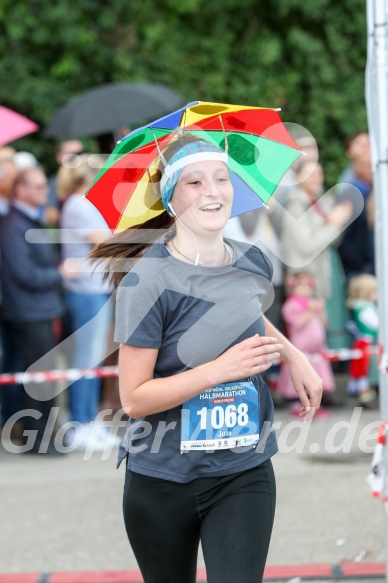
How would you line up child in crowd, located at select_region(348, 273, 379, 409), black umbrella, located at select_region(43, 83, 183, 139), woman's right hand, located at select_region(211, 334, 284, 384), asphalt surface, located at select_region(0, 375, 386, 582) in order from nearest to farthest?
woman's right hand, located at select_region(211, 334, 284, 384)
asphalt surface, located at select_region(0, 375, 386, 582)
child in crowd, located at select_region(348, 273, 379, 409)
black umbrella, located at select_region(43, 83, 183, 139)

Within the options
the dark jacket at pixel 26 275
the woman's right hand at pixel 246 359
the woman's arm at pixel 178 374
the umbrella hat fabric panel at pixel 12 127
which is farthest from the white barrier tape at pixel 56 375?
the woman's right hand at pixel 246 359

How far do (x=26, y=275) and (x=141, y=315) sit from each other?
4.10m

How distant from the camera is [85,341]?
7.64 meters

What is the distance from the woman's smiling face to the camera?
3234mm

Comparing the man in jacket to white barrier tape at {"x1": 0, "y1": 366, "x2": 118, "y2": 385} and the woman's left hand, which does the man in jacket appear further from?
the woman's left hand

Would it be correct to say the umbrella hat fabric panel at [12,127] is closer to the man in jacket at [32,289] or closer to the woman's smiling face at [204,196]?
the man in jacket at [32,289]

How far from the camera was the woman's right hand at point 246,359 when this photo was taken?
303 cm

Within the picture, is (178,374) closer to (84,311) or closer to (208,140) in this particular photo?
(208,140)

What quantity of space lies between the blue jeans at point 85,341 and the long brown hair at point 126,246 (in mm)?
4026

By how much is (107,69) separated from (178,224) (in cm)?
1007

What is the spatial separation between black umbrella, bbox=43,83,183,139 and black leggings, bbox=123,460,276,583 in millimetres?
6547

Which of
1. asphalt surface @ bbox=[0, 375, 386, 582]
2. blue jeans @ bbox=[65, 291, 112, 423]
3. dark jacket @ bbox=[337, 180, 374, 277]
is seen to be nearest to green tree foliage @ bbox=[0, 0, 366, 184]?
dark jacket @ bbox=[337, 180, 374, 277]

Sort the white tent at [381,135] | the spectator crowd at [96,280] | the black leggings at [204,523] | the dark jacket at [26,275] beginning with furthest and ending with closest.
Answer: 1. the spectator crowd at [96,280]
2. the dark jacket at [26,275]
3. the white tent at [381,135]
4. the black leggings at [204,523]

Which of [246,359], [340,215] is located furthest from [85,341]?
[246,359]
